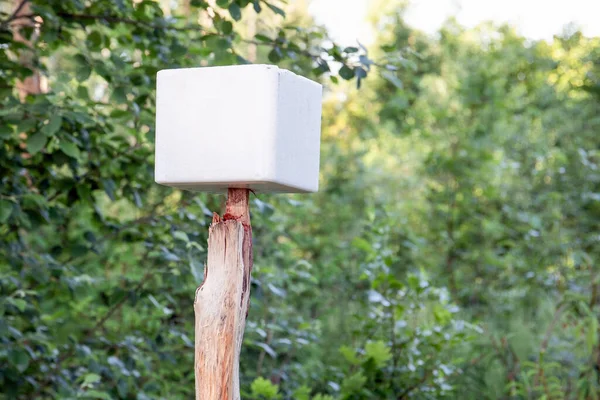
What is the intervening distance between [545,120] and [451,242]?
1362 mm

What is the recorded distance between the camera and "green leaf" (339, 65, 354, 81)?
2627 mm

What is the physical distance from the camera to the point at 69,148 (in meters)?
2.42

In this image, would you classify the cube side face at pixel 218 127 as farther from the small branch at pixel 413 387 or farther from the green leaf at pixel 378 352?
the small branch at pixel 413 387

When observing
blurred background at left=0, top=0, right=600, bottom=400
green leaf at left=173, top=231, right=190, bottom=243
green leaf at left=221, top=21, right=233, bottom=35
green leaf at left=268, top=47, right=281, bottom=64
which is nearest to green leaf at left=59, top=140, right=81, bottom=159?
blurred background at left=0, top=0, right=600, bottom=400

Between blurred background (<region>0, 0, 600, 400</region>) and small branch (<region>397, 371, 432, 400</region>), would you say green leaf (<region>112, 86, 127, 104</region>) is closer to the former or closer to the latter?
blurred background (<region>0, 0, 600, 400</region>)

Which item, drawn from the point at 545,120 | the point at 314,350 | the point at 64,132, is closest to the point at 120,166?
the point at 64,132

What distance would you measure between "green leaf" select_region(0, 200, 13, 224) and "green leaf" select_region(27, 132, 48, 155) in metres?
0.20

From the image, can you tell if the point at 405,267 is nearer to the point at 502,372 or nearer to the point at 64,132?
the point at 502,372

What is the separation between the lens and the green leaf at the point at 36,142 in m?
2.34

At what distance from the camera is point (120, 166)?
287 cm

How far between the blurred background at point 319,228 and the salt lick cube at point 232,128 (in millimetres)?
780

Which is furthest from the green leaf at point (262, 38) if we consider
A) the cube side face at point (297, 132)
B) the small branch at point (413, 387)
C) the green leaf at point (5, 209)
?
the small branch at point (413, 387)

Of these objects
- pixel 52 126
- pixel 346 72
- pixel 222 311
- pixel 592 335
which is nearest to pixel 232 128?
pixel 222 311

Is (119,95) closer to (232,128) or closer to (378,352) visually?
(232,128)
